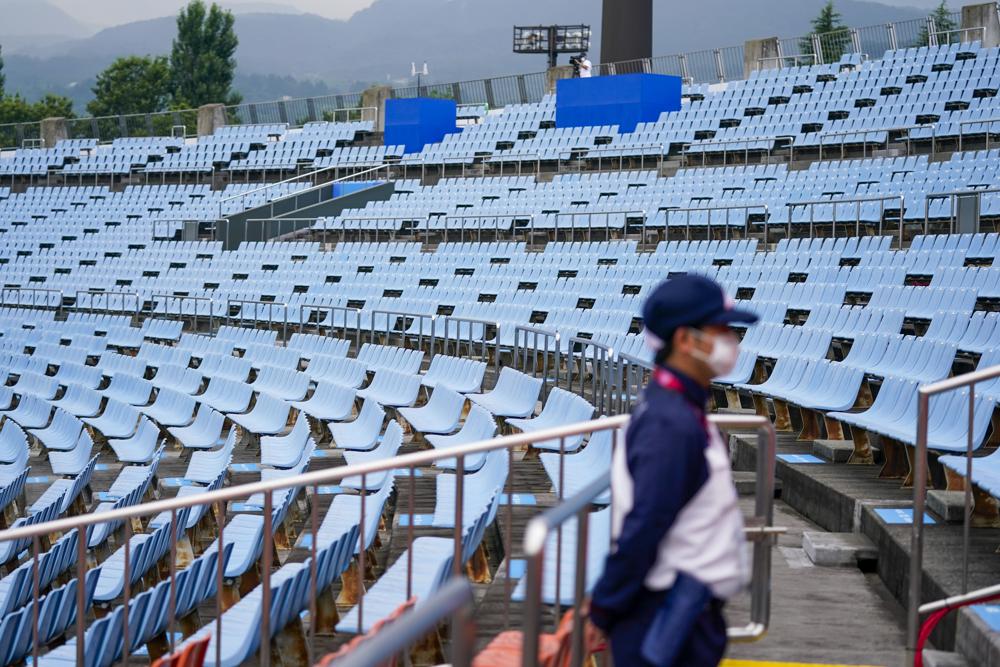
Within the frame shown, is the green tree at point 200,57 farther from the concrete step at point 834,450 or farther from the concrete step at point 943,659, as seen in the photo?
the concrete step at point 943,659

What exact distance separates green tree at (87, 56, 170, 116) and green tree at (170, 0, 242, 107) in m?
1.15

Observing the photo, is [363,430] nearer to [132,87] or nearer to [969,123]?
[969,123]

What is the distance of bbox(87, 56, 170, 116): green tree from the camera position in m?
82.7

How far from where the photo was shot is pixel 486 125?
29703 millimetres

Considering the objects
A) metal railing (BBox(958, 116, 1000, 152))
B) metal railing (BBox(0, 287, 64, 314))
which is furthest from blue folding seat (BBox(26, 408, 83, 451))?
metal railing (BBox(958, 116, 1000, 152))

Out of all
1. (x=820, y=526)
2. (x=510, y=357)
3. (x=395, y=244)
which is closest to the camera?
(x=820, y=526)

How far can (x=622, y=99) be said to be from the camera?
2739cm

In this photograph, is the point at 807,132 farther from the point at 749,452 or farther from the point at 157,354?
the point at 749,452

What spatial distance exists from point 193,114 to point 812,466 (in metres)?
35.2

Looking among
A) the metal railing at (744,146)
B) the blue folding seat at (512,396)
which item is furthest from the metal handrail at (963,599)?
the metal railing at (744,146)

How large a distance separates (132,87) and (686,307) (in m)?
86.4

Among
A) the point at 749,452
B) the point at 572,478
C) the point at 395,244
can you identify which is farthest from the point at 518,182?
the point at 572,478

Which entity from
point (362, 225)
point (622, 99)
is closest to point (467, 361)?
point (362, 225)

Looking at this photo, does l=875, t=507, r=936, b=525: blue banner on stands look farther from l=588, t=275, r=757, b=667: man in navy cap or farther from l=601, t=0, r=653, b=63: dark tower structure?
l=601, t=0, r=653, b=63: dark tower structure
